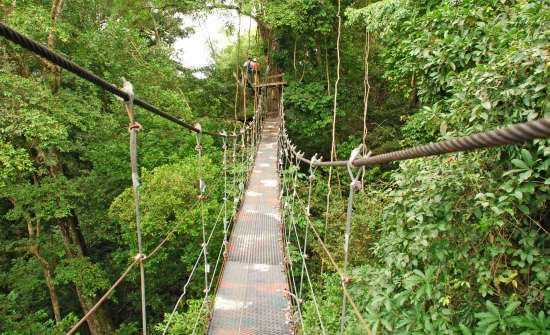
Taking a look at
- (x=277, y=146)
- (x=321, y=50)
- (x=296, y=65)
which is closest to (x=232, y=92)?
(x=296, y=65)

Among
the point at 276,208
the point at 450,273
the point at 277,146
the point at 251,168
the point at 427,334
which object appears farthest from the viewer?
the point at 277,146

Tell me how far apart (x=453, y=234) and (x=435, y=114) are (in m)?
0.80

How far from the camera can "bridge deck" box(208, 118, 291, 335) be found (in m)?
1.78

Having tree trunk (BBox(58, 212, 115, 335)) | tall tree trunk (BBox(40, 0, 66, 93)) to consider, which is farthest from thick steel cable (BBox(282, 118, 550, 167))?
tree trunk (BBox(58, 212, 115, 335))

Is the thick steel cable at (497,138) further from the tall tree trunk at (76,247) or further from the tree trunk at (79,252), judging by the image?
the tree trunk at (79,252)

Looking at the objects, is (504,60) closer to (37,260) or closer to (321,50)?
(321,50)

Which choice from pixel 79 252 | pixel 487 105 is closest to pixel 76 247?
pixel 79 252

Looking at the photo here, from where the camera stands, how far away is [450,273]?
1.62 meters

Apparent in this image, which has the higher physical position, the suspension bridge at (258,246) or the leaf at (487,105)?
the leaf at (487,105)

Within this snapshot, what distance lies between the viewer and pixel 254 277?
2.22m

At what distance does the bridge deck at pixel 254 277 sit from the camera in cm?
178

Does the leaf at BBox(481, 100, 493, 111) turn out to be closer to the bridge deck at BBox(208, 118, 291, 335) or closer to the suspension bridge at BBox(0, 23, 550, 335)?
the suspension bridge at BBox(0, 23, 550, 335)

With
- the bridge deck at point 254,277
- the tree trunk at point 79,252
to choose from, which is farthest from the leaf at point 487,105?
the tree trunk at point 79,252

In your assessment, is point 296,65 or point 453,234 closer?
point 453,234
